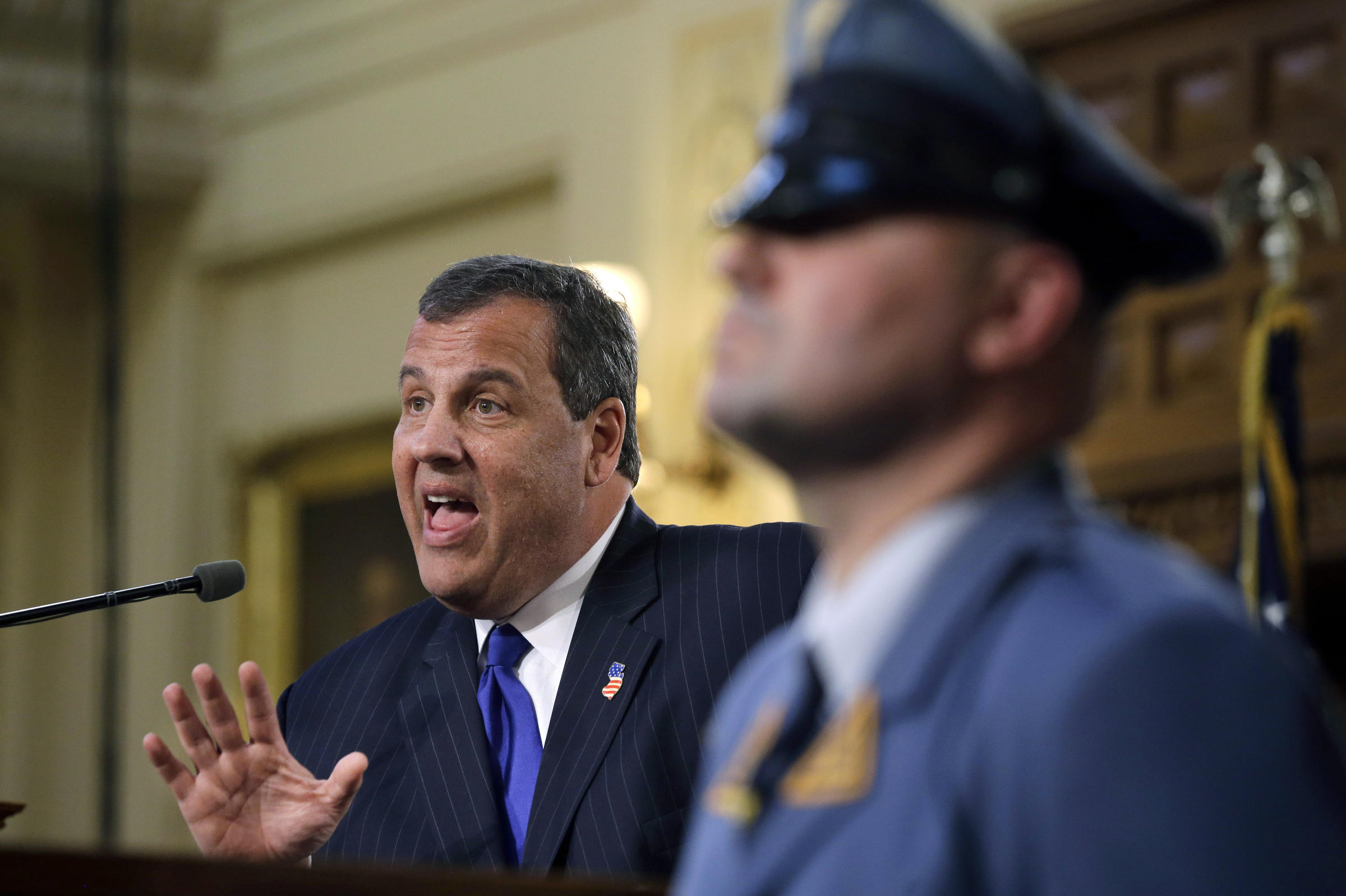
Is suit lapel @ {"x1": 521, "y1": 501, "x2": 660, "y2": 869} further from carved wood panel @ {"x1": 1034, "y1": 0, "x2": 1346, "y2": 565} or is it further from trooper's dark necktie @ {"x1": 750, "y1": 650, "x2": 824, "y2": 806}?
carved wood panel @ {"x1": 1034, "y1": 0, "x2": 1346, "y2": 565}

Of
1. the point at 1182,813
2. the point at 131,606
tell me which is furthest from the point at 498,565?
the point at 131,606

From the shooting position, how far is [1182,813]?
0.86m

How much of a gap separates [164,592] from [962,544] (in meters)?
1.55

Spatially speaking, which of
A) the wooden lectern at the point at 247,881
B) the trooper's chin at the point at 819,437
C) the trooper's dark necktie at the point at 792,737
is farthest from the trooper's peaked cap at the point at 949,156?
the wooden lectern at the point at 247,881

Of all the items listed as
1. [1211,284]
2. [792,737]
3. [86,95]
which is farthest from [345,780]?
[86,95]

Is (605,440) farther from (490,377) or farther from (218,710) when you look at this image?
(218,710)

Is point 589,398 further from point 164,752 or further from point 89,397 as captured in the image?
point 89,397

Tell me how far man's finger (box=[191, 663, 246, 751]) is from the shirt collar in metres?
0.46

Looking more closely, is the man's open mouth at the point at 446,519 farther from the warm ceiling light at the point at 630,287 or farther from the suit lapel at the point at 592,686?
the warm ceiling light at the point at 630,287

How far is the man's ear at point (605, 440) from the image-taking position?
2.58m

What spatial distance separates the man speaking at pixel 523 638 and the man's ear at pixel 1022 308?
1320 millimetres

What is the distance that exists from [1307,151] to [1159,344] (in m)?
0.74

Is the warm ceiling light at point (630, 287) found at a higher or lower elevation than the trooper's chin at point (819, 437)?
higher

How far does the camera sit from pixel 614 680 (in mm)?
2369
